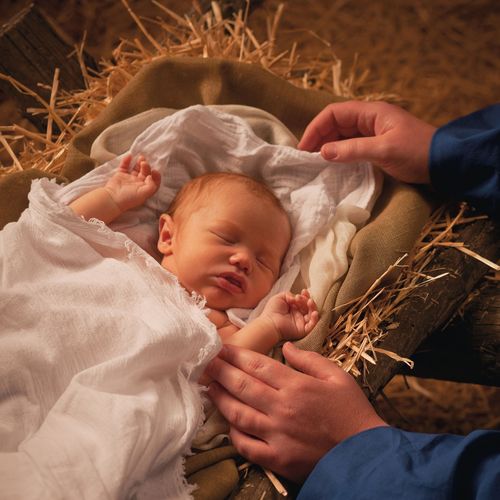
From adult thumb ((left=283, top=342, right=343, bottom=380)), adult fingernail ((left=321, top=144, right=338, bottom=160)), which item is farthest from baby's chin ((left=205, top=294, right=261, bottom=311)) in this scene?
adult fingernail ((left=321, top=144, right=338, bottom=160))

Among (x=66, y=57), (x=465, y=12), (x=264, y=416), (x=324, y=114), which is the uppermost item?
(x=66, y=57)

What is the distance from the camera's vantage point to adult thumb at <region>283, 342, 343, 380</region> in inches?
51.8

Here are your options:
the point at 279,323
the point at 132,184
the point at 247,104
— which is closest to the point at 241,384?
the point at 279,323

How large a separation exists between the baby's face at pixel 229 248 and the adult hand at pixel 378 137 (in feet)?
0.83

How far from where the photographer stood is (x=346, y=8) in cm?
331

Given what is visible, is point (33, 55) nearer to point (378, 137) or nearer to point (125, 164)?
point (125, 164)

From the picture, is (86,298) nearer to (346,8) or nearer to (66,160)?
(66,160)

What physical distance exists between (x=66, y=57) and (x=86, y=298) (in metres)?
1.17

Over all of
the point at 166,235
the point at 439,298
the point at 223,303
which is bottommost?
the point at 439,298

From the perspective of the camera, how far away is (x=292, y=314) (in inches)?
59.6

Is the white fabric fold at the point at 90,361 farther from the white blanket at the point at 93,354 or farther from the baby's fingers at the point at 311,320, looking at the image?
the baby's fingers at the point at 311,320

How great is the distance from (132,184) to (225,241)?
0.29m

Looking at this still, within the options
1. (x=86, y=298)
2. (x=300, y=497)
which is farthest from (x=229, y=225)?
(x=300, y=497)

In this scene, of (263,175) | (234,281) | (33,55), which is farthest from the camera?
(33,55)
